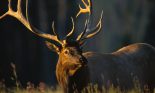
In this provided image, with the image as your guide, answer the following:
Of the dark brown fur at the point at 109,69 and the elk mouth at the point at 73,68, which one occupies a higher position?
the elk mouth at the point at 73,68

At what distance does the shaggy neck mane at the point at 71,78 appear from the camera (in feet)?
46.0

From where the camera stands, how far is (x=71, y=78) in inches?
552

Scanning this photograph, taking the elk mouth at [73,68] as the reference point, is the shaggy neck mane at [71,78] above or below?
below

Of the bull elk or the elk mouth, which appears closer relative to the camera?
the elk mouth

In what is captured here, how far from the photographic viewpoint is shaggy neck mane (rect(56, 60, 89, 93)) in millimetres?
14008

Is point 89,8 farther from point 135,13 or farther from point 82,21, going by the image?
point 135,13

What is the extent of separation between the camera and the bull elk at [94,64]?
13914mm

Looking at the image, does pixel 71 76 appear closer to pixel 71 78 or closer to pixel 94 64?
pixel 71 78

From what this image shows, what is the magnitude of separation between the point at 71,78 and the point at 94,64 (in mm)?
1042

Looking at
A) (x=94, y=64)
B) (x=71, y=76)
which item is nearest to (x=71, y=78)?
(x=71, y=76)

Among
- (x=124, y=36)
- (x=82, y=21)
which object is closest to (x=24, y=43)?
(x=82, y=21)

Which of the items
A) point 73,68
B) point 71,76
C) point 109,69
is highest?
point 73,68

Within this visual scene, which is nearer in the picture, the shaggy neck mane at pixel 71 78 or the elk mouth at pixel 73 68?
the elk mouth at pixel 73 68

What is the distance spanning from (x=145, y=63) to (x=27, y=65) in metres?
9.44
